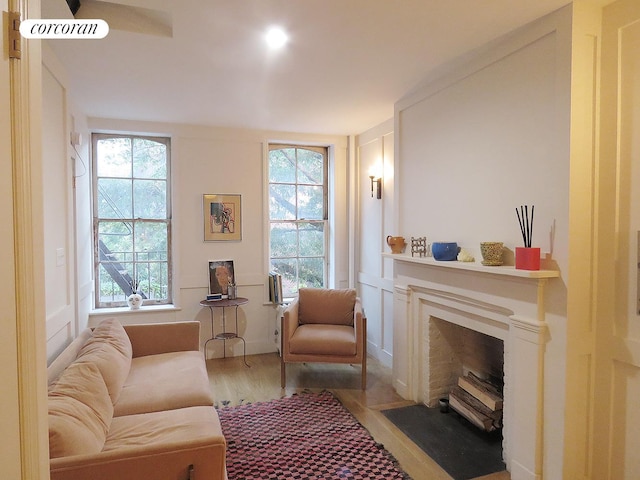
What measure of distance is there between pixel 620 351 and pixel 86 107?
4358 millimetres

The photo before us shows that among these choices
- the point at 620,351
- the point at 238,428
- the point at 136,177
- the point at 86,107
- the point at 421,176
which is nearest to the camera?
the point at 620,351

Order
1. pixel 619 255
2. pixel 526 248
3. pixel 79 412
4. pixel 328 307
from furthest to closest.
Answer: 1. pixel 328 307
2. pixel 526 248
3. pixel 619 255
4. pixel 79 412

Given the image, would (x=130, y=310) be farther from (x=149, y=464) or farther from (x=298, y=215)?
(x=149, y=464)

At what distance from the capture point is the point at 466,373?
10.7ft

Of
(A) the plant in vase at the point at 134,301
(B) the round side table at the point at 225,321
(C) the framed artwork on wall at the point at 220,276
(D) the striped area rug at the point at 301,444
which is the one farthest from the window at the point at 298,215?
(D) the striped area rug at the point at 301,444

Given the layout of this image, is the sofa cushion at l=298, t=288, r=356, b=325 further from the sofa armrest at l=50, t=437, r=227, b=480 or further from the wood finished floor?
the sofa armrest at l=50, t=437, r=227, b=480

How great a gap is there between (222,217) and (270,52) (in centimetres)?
230

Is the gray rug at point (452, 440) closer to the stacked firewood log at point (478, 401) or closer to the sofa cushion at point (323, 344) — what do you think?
the stacked firewood log at point (478, 401)

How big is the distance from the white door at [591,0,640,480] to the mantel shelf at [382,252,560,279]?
0.30 meters

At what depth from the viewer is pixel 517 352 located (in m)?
2.28

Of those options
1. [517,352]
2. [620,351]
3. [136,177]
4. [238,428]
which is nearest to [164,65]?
[136,177]

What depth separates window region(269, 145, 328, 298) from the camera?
4.79m

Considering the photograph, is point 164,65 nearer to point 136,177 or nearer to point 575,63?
point 136,177

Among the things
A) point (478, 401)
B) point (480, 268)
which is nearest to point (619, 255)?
point (480, 268)
